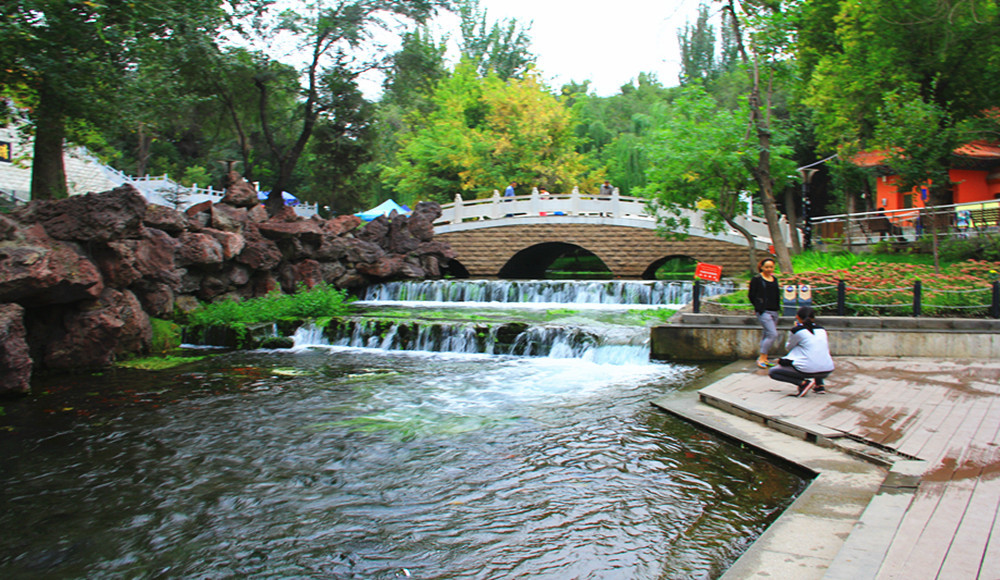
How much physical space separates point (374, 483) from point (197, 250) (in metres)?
11.8

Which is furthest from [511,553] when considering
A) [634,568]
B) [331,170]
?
[331,170]

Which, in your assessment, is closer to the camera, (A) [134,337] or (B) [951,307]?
(B) [951,307]

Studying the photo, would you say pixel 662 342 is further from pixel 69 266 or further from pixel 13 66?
pixel 13 66

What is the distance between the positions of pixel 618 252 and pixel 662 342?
15.7 meters

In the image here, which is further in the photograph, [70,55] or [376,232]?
[376,232]

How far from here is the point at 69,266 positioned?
34.8 ft

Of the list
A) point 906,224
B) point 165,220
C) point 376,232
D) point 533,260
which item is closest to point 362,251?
point 376,232

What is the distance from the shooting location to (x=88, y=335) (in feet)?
37.5

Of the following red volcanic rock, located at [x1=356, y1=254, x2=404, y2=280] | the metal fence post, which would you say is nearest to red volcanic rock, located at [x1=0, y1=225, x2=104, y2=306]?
red volcanic rock, located at [x1=356, y1=254, x2=404, y2=280]

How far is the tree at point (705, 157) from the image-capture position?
15.9m

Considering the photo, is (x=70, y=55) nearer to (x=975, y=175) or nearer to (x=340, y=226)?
(x=340, y=226)

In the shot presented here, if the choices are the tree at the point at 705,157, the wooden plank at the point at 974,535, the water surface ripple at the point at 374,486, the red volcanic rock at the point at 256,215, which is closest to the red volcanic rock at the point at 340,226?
the red volcanic rock at the point at 256,215

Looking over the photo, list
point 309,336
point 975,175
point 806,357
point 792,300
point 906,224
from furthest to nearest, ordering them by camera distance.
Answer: point 975,175
point 906,224
point 309,336
point 792,300
point 806,357

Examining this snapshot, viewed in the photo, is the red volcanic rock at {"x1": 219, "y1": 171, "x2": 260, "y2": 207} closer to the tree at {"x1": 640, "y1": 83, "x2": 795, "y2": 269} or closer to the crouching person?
the tree at {"x1": 640, "y1": 83, "x2": 795, "y2": 269}
